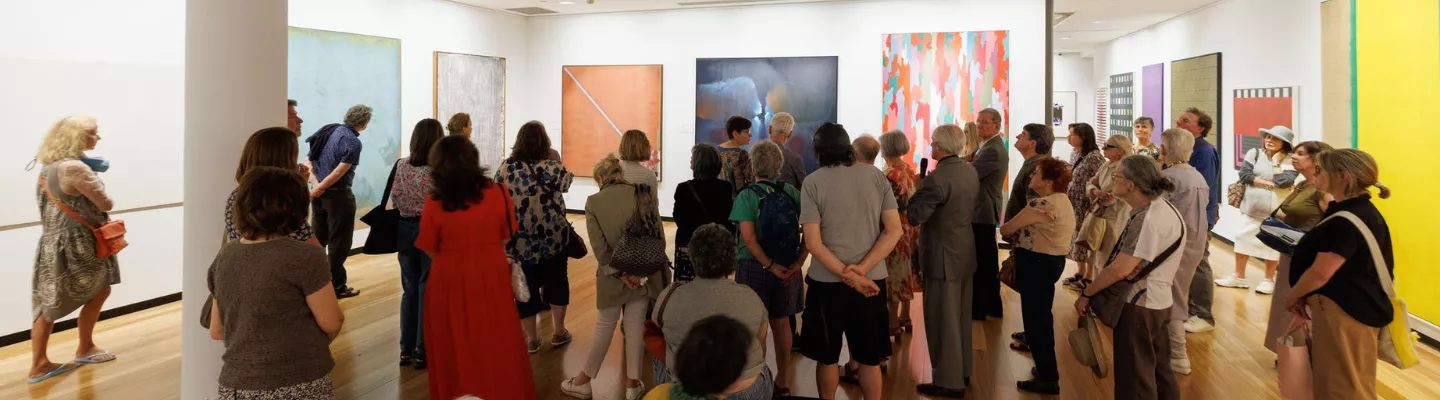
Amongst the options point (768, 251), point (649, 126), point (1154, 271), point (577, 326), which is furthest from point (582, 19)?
point (1154, 271)

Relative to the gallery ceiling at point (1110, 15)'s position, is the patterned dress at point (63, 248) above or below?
below

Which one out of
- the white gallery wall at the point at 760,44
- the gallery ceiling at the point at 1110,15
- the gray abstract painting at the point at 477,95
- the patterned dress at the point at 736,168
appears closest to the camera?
the patterned dress at the point at 736,168

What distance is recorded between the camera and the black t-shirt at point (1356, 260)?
3.19 meters

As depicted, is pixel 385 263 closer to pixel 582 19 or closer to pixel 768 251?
pixel 582 19

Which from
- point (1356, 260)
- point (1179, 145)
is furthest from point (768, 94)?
point (1356, 260)

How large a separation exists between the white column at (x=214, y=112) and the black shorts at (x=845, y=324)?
256cm

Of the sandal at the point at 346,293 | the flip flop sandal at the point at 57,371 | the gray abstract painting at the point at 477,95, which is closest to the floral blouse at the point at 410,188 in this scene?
the flip flop sandal at the point at 57,371

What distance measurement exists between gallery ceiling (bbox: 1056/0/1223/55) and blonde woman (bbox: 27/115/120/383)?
377 inches

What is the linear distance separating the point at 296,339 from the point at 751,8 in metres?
8.71

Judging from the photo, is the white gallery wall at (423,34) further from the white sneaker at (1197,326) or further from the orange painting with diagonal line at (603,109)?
the white sneaker at (1197,326)

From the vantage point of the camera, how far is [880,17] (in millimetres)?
9914

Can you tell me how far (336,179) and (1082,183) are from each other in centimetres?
538

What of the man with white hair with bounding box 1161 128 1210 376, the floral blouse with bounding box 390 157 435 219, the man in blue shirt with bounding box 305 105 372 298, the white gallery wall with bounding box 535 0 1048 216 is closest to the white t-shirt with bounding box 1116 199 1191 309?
the man with white hair with bounding box 1161 128 1210 376

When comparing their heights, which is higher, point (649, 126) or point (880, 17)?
point (880, 17)
